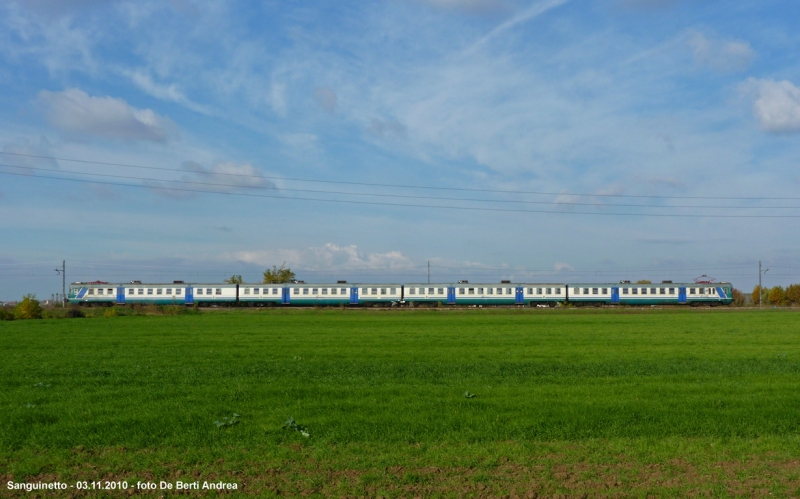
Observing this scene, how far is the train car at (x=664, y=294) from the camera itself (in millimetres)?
72125

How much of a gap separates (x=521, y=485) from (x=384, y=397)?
16.1 feet

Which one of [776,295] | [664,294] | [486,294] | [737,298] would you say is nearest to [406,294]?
[486,294]

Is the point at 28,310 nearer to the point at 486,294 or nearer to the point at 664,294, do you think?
the point at 486,294

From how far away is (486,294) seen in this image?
242 feet

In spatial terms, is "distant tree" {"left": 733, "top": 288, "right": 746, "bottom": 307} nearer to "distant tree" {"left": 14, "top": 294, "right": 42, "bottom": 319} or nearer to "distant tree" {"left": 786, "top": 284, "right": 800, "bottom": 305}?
"distant tree" {"left": 786, "top": 284, "right": 800, "bottom": 305}

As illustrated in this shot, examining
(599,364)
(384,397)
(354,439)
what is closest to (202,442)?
(354,439)

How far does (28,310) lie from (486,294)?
151ft

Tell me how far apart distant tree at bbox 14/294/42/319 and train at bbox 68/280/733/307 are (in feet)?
68.3

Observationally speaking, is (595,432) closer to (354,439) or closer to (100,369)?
(354,439)

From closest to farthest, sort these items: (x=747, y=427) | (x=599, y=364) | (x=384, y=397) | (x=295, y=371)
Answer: (x=747, y=427)
(x=384, y=397)
(x=295, y=371)
(x=599, y=364)

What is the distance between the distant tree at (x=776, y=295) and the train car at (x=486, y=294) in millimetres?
51682

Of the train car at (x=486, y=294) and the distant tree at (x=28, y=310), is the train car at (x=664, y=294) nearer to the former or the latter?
the train car at (x=486, y=294)

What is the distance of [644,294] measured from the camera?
238ft

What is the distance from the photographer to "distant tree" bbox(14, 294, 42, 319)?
168 feet
